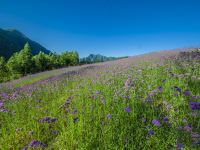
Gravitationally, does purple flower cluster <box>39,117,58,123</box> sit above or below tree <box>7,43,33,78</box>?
below

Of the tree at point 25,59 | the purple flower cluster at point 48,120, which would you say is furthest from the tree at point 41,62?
the purple flower cluster at point 48,120

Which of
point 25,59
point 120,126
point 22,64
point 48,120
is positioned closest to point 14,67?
point 22,64

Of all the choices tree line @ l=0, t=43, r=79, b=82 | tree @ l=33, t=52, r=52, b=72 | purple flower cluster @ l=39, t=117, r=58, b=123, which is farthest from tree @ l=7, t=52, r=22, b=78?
purple flower cluster @ l=39, t=117, r=58, b=123

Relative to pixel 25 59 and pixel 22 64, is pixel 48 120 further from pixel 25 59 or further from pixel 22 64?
pixel 25 59

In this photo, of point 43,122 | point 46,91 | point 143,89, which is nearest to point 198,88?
point 143,89

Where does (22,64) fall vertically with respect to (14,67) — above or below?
above

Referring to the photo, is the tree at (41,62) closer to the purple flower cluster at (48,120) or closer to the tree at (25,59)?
the tree at (25,59)

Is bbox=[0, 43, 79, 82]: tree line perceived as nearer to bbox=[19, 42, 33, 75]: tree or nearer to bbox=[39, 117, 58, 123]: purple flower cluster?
bbox=[19, 42, 33, 75]: tree

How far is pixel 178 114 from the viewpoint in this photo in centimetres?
317

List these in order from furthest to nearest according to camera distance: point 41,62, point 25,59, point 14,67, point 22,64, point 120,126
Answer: point 41,62 → point 25,59 → point 22,64 → point 14,67 → point 120,126

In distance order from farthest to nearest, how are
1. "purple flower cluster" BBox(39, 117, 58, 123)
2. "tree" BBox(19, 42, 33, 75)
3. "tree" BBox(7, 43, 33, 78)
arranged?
1. "tree" BBox(19, 42, 33, 75)
2. "tree" BBox(7, 43, 33, 78)
3. "purple flower cluster" BBox(39, 117, 58, 123)

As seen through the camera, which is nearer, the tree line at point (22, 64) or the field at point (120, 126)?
the field at point (120, 126)

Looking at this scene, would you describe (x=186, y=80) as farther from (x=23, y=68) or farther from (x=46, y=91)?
(x=23, y=68)

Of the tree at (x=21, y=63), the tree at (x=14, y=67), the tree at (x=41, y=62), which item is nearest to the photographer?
the tree at (x=14, y=67)
